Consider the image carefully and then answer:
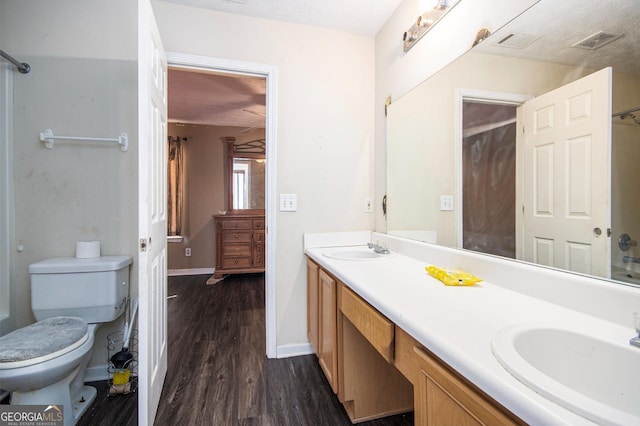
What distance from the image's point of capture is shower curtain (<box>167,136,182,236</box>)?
4066 millimetres

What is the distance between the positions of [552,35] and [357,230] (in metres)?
1.50

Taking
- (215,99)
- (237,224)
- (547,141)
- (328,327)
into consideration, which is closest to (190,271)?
(237,224)

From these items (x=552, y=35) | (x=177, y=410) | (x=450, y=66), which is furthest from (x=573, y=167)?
(x=177, y=410)

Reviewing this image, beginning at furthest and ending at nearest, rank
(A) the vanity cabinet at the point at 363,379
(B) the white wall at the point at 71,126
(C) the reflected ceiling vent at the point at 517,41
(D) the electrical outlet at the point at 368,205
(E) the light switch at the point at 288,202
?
1. (D) the electrical outlet at the point at 368,205
2. (E) the light switch at the point at 288,202
3. (B) the white wall at the point at 71,126
4. (A) the vanity cabinet at the point at 363,379
5. (C) the reflected ceiling vent at the point at 517,41

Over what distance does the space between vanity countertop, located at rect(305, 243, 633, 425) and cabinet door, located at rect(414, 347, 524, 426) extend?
0.13 ft

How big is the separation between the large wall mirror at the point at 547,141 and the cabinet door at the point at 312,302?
759mm

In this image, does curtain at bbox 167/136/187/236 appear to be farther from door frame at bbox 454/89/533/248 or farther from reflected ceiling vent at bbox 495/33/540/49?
reflected ceiling vent at bbox 495/33/540/49

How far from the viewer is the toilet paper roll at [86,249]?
1.64m

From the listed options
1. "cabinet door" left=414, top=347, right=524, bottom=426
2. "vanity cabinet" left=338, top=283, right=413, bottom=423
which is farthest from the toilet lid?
"cabinet door" left=414, top=347, right=524, bottom=426

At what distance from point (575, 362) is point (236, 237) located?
3671 mm

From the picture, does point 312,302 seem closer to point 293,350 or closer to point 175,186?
point 293,350

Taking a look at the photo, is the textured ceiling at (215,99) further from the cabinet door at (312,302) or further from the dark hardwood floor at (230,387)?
the dark hardwood floor at (230,387)

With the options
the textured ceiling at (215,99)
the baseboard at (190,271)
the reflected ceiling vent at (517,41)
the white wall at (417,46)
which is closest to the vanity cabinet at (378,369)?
the white wall at (417,46)

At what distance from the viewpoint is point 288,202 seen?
1.99 m
